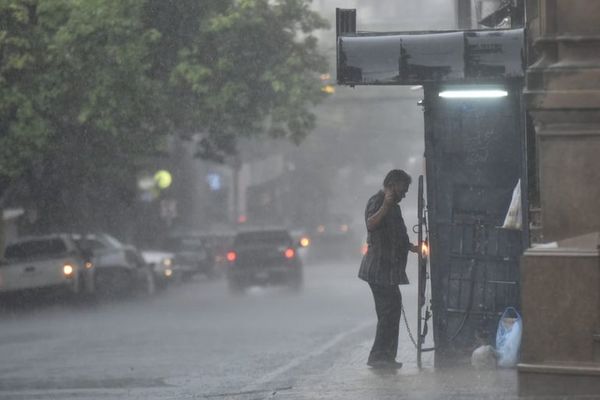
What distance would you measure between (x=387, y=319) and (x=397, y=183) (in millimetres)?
1301

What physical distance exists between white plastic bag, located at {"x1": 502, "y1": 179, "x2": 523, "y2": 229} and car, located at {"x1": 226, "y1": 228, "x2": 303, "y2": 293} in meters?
Result: 23.8

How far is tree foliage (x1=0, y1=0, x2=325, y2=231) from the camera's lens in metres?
29.0

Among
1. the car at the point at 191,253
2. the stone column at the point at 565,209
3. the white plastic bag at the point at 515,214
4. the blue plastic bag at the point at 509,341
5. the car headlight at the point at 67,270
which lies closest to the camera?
the stone column at the point at 565,209

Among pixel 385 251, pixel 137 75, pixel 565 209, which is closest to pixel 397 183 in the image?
pixel 385 251

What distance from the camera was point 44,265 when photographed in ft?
103

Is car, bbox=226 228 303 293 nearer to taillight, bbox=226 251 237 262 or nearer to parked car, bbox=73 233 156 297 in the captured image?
taillight, bbox=226 251 237 262

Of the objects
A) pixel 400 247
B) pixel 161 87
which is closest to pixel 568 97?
pixel 400 247

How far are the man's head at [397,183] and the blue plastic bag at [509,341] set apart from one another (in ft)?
4.99

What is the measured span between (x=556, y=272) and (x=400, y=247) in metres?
3.82

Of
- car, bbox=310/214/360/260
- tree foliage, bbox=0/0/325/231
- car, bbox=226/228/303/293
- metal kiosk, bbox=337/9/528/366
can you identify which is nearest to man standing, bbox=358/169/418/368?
metal kiosk, bbox=337/9/528/366

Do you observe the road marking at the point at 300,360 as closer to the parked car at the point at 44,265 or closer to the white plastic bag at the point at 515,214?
the white plastic bag at the point at 515,214

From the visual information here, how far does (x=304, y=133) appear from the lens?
32688mm

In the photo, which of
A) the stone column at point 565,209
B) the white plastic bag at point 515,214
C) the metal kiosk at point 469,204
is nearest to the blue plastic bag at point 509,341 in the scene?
the metal kiosk at point 469,204

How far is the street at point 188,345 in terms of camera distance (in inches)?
559
